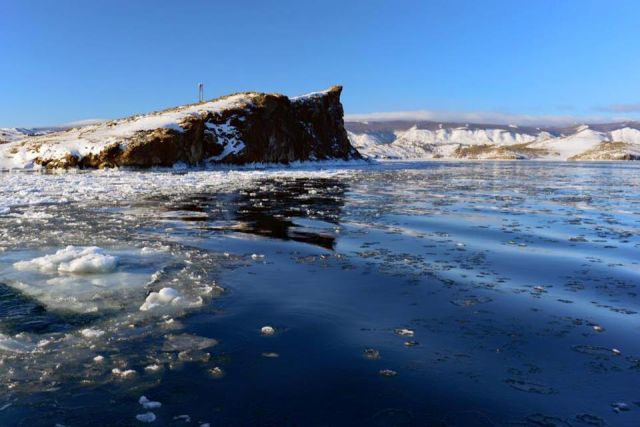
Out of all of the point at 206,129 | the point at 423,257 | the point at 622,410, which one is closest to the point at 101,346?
the point at 622,410

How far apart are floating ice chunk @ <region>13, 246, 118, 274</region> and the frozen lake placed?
0.09 feet

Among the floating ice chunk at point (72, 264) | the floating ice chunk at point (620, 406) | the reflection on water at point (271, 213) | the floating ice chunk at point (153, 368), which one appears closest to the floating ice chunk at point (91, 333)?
the floating ice chunk at point (153, 368)

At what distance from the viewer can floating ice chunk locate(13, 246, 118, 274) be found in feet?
24.9

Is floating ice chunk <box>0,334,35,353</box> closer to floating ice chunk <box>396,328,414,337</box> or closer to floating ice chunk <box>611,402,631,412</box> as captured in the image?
floating ice chunk <box>396,328,414,337</box>

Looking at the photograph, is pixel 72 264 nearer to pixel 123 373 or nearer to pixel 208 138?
pixel 123 373

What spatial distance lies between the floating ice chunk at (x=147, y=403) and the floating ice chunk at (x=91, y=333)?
163 centimetres

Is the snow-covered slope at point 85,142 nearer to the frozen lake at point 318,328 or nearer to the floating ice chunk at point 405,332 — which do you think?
the frozen lake at point 318,328

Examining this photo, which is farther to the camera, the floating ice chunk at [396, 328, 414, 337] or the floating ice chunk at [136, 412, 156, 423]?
the floating ice chunk at [396, 328, 414, 337]

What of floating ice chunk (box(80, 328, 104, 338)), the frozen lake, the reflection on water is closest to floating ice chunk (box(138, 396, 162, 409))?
the frozen lake

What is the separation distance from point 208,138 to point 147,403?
61253mm

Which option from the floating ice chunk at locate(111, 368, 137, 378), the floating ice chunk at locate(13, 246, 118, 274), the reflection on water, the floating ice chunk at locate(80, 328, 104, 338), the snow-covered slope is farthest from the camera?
the snow-covered slope

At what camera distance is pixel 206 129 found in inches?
2442

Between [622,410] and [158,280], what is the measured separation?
608cm

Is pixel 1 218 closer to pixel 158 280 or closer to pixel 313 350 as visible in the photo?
pixel 158 280
